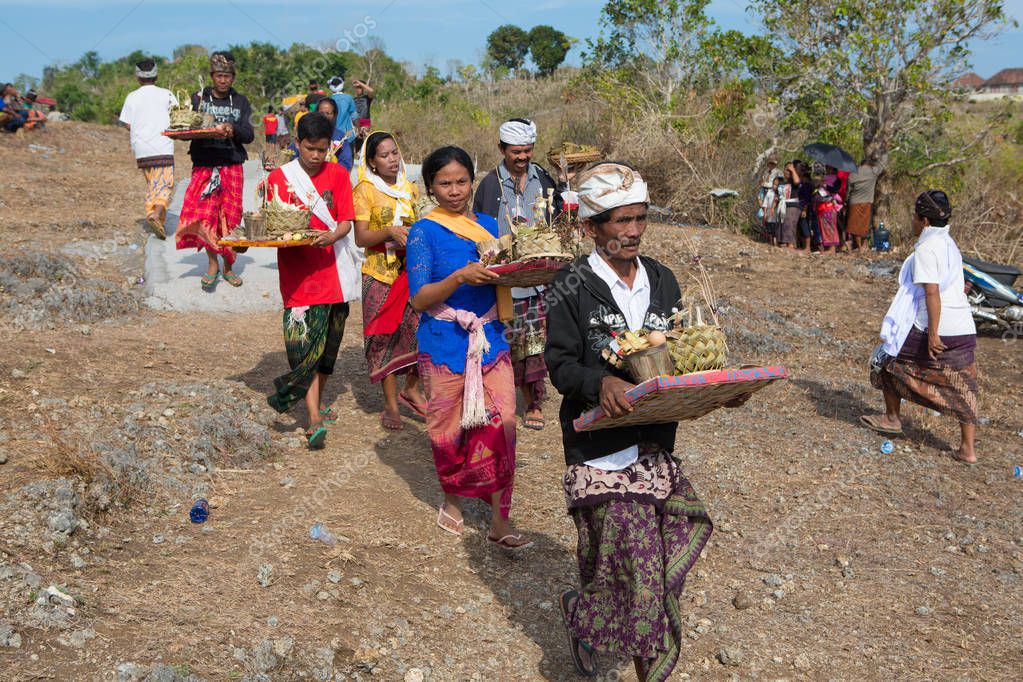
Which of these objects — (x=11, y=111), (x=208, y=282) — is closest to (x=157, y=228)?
(x=208, y=282)

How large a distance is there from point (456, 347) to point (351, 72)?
27.8 meters

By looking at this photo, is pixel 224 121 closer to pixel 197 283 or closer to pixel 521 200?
pixel 197 283

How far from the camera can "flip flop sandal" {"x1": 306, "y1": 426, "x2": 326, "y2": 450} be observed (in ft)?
18.6

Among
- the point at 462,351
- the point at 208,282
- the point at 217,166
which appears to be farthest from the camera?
the point at 208,282

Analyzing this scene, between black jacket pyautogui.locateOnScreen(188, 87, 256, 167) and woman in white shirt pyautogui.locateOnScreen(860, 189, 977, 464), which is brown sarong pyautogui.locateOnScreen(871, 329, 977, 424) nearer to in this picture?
woman in white shirt pyautogui.locateOnScreen(860, 189, 977, 464)

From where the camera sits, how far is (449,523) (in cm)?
486

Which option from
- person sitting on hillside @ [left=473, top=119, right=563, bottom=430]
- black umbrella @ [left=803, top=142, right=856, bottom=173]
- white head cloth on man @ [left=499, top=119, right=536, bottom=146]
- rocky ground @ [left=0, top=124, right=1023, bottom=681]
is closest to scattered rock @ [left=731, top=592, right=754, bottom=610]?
rocky ground @ [left=0, top=124, right=1023, bottom=681]

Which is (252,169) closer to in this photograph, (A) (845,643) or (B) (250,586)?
(B) (250,586)

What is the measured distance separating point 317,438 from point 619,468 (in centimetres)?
289

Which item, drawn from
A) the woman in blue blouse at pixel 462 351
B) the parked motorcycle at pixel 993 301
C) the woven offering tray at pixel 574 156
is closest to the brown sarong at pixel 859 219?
the parked motorcycle at pixel 993 301

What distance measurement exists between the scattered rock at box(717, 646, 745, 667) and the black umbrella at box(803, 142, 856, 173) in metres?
9.91

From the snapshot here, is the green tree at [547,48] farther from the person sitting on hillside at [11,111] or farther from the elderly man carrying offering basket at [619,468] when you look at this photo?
the elderly man carrying offering basket at [619,468]

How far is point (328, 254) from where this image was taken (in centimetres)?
571

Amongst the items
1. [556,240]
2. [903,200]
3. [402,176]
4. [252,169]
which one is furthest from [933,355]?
[252,169]
